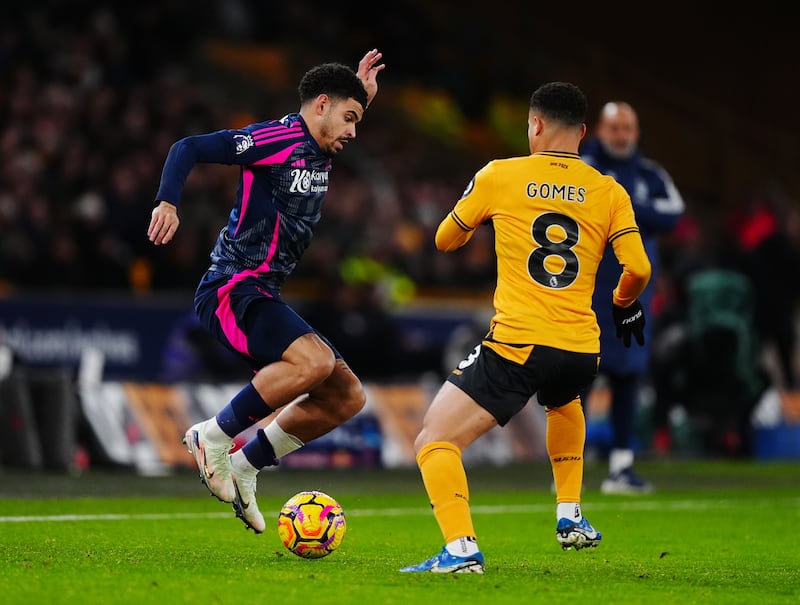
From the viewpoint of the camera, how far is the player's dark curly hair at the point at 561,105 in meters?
6.61

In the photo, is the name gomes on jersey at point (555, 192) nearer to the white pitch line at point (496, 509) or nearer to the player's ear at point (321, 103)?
the player's ear at point (321, 103)

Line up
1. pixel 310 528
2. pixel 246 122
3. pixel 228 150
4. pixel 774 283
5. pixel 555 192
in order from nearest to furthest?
pixel 555 192 < pixel 310 528 < pixel 228 150 < pixel 774 283 < pixel 246 122

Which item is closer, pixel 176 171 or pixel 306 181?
pixel 176 171

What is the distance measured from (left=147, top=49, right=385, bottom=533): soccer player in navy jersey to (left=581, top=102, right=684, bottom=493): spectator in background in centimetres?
376

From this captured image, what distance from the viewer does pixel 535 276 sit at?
21.3 ft

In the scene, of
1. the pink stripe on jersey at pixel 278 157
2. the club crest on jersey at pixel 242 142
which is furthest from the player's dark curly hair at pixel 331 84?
the club crest on jersey at pixel 242 142

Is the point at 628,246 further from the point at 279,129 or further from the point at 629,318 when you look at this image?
the point at 279,129

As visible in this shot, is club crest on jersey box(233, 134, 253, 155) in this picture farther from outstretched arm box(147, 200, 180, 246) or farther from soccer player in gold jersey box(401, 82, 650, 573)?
soccer player in gold jersey box(401, 82, 650, 573)

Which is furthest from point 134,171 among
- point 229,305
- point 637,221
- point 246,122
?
point 229,305

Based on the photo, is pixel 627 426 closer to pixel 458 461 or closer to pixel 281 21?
pixel 458 461

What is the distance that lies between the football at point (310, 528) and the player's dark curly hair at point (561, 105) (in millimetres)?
2012

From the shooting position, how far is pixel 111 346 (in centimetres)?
1645

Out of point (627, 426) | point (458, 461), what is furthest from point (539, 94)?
point (627, 426)

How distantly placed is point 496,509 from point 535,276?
4152 mm
